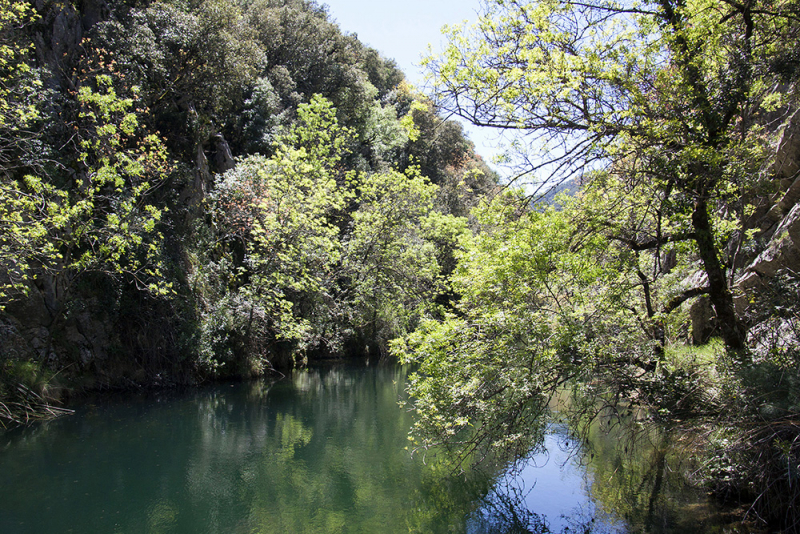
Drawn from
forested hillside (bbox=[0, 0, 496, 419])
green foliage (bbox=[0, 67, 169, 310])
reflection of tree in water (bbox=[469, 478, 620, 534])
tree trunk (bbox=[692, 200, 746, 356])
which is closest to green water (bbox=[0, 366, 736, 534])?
reflection of tree in water (bbox=[469, 478, 620, 534])

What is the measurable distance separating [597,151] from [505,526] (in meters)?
5.26

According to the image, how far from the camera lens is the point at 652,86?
6.92 metres

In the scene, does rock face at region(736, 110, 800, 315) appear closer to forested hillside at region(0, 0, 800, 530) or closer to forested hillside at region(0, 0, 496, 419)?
forested hillside at region(0, 0, 800, 530)

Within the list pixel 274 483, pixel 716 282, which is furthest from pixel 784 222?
pixel 274 483

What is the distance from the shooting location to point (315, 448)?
425 inches

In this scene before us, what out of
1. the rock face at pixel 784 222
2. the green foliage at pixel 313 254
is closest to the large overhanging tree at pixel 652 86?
the rock face at pixel 784 222

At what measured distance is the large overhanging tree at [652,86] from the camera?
6551mm

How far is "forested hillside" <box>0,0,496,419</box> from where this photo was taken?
41.8ft

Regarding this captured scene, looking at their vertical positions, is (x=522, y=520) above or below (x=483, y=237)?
below

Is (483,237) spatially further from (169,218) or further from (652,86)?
(169,218)

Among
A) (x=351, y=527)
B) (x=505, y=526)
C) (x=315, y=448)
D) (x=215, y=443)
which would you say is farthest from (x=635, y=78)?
(x=215, y=443)

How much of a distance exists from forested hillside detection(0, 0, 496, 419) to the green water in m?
2.71

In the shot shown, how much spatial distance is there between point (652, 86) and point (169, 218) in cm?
1527

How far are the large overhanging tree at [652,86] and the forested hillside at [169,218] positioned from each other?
110 cm
